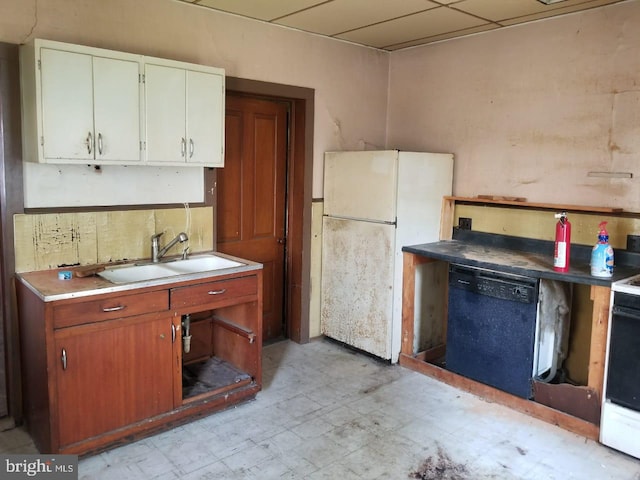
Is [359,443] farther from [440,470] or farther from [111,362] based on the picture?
[111,362]

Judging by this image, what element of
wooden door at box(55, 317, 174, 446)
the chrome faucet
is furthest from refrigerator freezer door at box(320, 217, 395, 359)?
wooden door at box(55, 317, 174, 446)

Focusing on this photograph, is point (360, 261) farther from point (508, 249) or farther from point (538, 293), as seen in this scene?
point (538, 293)

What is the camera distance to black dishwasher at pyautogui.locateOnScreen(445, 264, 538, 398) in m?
3.25

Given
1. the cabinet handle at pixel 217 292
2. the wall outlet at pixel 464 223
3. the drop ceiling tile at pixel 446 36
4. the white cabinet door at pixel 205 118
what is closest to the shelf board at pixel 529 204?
the wall outlet at pixel 464 223

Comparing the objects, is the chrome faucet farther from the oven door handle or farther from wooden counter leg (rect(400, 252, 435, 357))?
the oven door handle

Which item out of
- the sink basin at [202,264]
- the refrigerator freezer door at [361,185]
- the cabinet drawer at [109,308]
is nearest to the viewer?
the cabinet drawer at [109,308]

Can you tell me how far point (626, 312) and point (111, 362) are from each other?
2.69 m

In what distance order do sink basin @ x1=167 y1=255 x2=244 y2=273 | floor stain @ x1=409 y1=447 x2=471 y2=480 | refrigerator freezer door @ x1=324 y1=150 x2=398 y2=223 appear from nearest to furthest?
floor stain @ x1=409 y1=447 x2=471 y2=480 < sink basin @ x1=167 y1=255 x2=244 y2=273 < refrigerator freezer door @ x1=324 y1=150 x2=398 y2=223

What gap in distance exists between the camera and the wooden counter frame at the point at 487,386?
2.92 metres

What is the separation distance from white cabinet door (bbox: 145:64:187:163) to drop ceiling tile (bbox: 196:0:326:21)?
0.66m

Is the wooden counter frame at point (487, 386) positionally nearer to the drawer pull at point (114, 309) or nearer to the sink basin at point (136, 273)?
the sink basin at point (136, 273)

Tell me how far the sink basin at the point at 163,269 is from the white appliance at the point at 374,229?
1121 mm

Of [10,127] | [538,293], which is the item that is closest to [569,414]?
[538,293]

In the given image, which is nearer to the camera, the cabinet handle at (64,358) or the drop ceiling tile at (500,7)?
the cabinet handle at (64,358)
